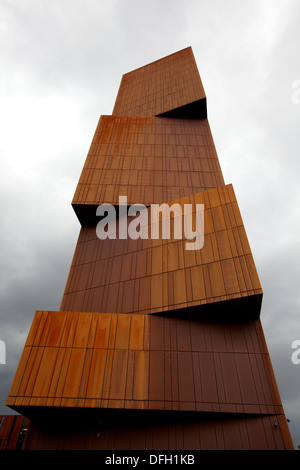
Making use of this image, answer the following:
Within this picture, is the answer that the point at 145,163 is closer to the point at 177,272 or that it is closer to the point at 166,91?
the point at 177,272

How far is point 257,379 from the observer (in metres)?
12.3

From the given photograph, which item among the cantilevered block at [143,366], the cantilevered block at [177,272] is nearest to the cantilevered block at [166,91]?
the cantilevered block at [177,272]

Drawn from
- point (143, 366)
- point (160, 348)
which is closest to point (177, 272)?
point (160, 348)

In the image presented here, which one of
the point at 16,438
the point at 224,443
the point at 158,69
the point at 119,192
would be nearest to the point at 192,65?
the point at 158,69

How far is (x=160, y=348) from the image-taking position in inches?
531

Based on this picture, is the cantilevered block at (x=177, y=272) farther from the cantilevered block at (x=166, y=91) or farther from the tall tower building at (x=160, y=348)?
the cantilevered block at (x=166, y=91)

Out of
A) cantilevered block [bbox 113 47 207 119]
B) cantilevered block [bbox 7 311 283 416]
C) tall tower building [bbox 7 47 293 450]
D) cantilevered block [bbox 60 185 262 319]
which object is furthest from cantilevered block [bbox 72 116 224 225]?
cantilevered block [bbox 7 311 283 416]

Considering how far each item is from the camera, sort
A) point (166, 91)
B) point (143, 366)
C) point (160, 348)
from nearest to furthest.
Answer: point (143, 366)
point (160, 348)
point (166, 91)

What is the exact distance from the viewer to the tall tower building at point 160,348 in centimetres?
1188

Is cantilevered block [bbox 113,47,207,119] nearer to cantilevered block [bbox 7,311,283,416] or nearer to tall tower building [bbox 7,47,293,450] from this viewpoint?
tall tower building [bbox 7,47,293,450]

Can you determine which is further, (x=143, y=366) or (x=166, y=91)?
(x=166, y=91)

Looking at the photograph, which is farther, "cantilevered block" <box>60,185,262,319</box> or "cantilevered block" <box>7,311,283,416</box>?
"cantilevered block" <box>60,185,262,319</box>

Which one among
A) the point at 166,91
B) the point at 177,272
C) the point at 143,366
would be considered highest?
the point at 166,91

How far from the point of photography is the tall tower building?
11883mm
